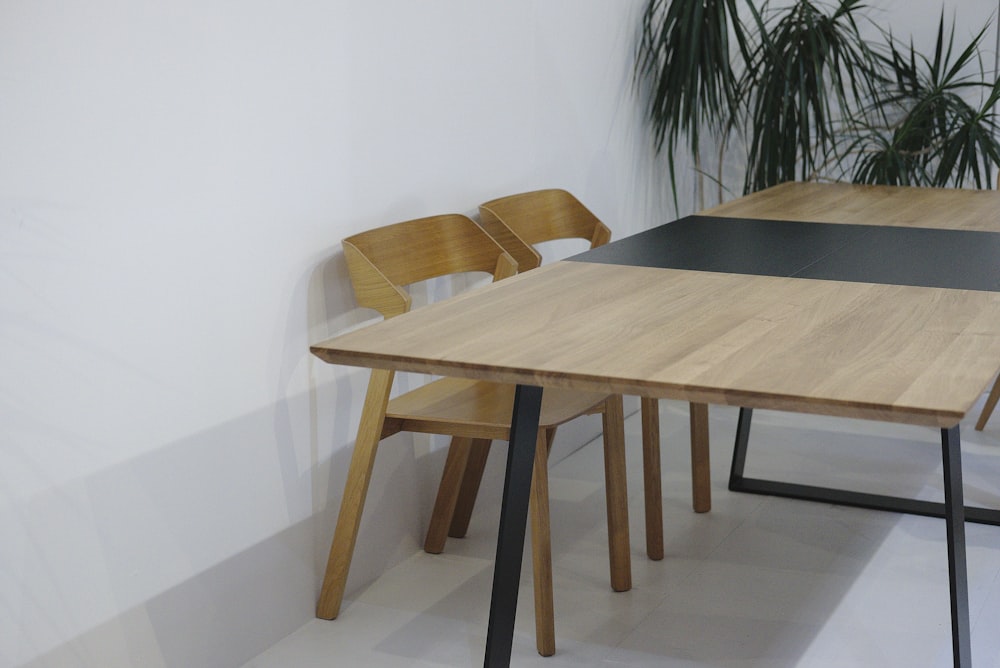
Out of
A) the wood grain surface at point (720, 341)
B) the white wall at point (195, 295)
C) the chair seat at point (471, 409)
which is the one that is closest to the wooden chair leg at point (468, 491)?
the white wall at point (195, 295)

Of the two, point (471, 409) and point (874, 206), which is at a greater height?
point (874, 206)

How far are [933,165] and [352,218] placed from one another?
115 inches

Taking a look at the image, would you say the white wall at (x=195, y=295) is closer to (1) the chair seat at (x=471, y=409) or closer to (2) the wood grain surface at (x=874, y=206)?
(1) the chair seat at (x=471, y=409)

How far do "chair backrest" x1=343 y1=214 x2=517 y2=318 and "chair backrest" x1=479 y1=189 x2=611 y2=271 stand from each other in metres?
0.12

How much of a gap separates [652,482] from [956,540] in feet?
3.60

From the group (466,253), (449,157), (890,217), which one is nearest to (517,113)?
(449,157)

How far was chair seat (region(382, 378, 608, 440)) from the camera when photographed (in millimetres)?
2771

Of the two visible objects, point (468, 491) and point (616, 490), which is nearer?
point (616, 490)

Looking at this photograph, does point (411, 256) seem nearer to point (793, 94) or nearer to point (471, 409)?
point (471, 409)

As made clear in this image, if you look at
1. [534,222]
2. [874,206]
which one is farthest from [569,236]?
[874,206]

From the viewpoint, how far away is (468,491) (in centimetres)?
342

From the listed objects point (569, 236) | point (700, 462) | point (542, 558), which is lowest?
point (700, 462)

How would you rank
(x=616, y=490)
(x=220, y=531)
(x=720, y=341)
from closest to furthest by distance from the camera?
(x=720, y=341)
(x=220, y=531)
(x=616, y=490)

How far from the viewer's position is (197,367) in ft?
8.40
